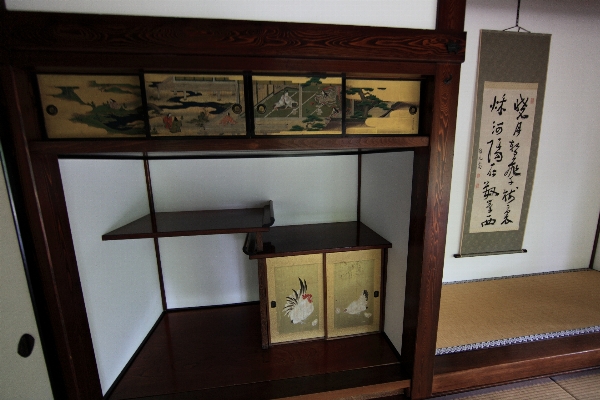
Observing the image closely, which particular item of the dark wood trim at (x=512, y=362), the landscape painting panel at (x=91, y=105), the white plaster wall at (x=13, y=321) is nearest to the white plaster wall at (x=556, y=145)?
the dark wood trim at (x=512, y=362)

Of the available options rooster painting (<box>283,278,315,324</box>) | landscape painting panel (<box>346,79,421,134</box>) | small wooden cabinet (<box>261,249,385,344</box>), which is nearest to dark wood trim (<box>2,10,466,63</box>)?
landscape painting panel (<box>346,79,421,134</box>)

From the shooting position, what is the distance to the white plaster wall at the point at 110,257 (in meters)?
1.10

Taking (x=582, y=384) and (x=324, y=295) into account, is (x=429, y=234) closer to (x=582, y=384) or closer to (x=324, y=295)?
(x=324, y=295)

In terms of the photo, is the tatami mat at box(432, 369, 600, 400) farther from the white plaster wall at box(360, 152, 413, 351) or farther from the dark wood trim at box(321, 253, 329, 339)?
the dark wood trim at box(321, 253, 329, 339)

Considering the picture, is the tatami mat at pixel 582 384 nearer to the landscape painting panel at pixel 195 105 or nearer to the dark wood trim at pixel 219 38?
the dark wood trim at pixel 219 38

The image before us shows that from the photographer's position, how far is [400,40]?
980 millimetres

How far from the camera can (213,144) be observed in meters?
0.98

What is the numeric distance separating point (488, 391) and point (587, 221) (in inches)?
80.5

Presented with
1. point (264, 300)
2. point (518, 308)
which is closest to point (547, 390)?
point (518, 308)

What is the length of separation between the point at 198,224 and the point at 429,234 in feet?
3.97

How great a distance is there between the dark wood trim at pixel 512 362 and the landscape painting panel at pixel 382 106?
1.30 metres

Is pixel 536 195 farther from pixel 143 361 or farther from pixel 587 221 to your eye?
pixel 143 361

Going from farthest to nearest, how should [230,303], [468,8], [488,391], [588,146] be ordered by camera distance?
[588,146], [230,303], [468,8], [488,391]

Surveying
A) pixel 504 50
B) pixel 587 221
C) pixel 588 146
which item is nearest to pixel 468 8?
pixel 504 50
